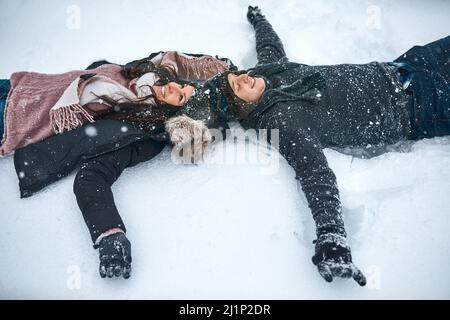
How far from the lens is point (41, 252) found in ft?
5.33

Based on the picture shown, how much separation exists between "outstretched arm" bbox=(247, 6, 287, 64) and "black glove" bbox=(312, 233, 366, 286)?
1.25m

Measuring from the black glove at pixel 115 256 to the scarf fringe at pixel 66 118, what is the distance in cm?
68

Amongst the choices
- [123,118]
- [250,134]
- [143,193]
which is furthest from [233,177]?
[123,118]

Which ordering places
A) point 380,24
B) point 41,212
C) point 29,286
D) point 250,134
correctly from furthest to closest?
1. point 380,24
2. point 250,134
3. point 41,212
4. point 29,286

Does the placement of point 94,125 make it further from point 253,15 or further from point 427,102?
point 427,102

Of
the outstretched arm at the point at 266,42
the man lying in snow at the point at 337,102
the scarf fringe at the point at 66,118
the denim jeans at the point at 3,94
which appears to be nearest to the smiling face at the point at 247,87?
the man lying in snow at the point at 337,102

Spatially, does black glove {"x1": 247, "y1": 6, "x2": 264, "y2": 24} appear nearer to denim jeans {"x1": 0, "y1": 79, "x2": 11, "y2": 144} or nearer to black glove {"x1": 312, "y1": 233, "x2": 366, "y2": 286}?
denim jeans {"x1": 0, "y1": 79, "x2": 11, "y2": 144}

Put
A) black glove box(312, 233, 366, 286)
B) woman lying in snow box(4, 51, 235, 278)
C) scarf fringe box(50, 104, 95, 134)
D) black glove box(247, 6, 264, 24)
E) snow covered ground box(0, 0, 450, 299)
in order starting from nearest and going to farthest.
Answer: black glove box(312, 233, 366, 286)
snow covered ground box(0, 0, 450, 299)
woman lying in snow box(4, 51, 235, 278)
scarf fringe box(50, 104, 95, 134)
black glove box(247, 6, 264, 24)

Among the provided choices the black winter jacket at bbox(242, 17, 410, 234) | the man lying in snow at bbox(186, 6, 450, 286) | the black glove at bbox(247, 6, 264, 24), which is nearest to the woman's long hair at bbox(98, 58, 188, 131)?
the man lying in snow at bbox(186, 6, 450, 286)

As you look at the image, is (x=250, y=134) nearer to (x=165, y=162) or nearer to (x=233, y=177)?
(x=233, y=177)

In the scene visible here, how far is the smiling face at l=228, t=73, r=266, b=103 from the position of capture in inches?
73.5

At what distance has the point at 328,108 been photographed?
1.91m
